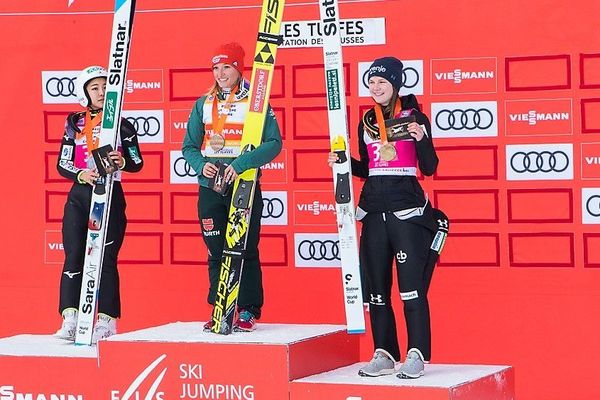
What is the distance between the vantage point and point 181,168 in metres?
7.40

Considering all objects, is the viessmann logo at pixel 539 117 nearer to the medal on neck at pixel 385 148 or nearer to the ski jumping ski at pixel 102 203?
the medal on neck at pixel 385 148

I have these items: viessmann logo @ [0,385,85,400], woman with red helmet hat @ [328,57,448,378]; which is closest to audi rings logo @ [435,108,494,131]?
woman with red helmet hat @ [328,57,448,378]

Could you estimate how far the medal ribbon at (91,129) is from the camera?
632 centimetres

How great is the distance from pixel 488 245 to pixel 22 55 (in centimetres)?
282

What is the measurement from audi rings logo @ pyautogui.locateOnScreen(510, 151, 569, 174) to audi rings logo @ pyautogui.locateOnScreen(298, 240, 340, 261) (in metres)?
1.04

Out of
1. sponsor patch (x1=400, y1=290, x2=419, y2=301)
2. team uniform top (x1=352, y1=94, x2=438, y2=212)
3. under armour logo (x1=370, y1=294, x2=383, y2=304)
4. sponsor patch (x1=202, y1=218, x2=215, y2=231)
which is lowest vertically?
under armour logo (x1=370, y1=294, x2=383, y2=304)

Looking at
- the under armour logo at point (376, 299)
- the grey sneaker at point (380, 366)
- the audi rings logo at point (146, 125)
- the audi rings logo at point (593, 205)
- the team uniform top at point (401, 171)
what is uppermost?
the audi rings logo at point (146, 125)

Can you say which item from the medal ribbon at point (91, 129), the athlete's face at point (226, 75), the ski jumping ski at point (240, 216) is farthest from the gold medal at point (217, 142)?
the medal ribbon at point (91, 129)

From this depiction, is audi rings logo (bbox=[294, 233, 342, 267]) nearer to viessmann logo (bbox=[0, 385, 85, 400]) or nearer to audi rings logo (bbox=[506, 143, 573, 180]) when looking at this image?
audi rings logo (bbox=[506, 143, 573, 180])

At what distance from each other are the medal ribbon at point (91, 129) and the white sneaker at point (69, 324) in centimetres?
78

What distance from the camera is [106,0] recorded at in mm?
7477

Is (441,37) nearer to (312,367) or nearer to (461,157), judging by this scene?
(461,157)

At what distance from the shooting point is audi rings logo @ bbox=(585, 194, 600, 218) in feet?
21.8

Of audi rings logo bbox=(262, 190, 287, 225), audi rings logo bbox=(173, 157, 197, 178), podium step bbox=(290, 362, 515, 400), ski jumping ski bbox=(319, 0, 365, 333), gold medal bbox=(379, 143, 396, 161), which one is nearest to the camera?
podium step bbox=(290, 362, 515, 400)
